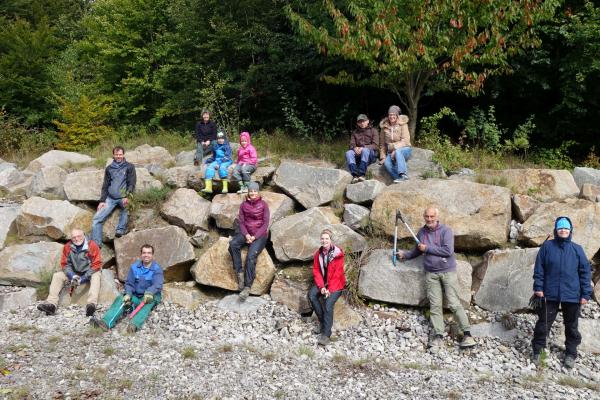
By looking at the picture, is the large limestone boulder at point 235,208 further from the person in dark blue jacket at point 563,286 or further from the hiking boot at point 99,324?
the person in dark blue jacket at point 563,286

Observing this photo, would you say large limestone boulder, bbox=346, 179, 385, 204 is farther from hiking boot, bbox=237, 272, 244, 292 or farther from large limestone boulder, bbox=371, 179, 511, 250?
hiking boot, bbox=237, 272, 244, 292

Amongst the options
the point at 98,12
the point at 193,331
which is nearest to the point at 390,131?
the point at 193,331

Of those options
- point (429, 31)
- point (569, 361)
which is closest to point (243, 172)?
point (429, 31)

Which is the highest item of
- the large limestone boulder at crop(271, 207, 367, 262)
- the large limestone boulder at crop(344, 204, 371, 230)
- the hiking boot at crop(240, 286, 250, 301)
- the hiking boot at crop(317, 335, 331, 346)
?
the large limestone boulder at crop(344, 204, 371, 230)

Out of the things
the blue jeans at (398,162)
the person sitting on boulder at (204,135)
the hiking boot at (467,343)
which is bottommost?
the hiking boot at (467,343)

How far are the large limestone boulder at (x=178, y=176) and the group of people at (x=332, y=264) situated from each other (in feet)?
2.41

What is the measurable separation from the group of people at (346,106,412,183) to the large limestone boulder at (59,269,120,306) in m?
4.87

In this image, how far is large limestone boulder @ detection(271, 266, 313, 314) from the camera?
25.0 ft

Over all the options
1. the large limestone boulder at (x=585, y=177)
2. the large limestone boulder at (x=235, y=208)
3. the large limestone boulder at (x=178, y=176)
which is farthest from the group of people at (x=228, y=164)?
the large limestone boulder at (x=585, y=177)

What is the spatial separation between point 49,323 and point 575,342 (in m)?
7.42

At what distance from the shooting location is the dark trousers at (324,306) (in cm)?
678

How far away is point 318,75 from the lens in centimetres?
1350

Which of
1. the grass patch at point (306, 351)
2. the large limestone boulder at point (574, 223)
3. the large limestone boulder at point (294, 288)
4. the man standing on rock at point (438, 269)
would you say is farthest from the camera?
the large limestone boulder at point (294, 288)

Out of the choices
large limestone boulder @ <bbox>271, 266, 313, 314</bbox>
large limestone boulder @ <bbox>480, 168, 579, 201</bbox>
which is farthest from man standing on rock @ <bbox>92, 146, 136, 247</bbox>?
large limestone boulder @ <bbox>480, 168, 579, 201</bbox>
